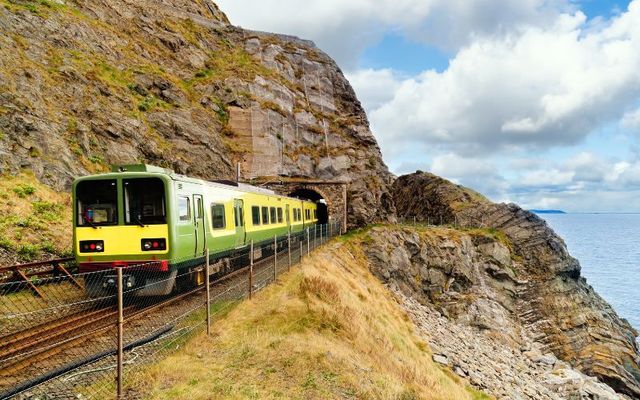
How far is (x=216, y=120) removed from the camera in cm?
4575

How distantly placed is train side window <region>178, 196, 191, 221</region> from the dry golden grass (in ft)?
25.1

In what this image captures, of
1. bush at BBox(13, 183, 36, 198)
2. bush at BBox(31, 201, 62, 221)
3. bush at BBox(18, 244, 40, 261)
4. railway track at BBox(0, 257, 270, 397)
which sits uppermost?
bush at BBox(13, 183, 36, 198)

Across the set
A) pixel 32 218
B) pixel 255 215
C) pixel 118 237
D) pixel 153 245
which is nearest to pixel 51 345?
pixel 153 245

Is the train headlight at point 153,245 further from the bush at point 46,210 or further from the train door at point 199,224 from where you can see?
the bush at point 46,210

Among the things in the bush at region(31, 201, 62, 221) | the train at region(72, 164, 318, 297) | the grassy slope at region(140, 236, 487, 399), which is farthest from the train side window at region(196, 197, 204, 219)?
the bush at region(31, 201, 62, 221)

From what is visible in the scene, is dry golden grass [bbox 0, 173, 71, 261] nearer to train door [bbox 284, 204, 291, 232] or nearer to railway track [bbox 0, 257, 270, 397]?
railway track [bbox 0, 257, 270, 397]

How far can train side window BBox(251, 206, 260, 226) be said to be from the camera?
2162cm

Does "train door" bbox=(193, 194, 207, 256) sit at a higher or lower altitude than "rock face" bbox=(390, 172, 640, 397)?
higher

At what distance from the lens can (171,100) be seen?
40.5 m

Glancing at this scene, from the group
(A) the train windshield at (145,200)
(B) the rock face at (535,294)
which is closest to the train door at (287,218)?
(B) the rock face at (535,294)

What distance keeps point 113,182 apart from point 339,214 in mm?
30915

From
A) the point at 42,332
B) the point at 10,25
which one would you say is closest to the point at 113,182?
the point at 42,332

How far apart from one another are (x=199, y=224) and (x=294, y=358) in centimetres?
692

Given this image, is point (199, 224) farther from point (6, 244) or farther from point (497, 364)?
point (497, 364)
